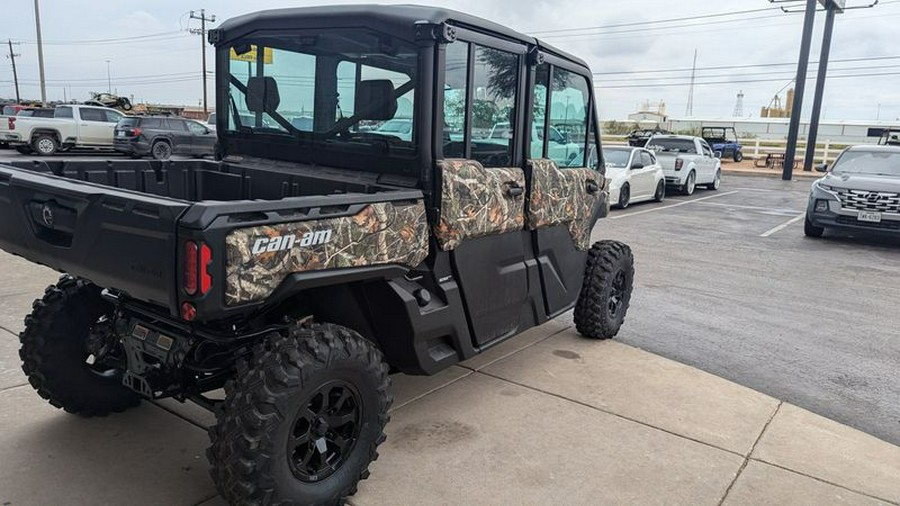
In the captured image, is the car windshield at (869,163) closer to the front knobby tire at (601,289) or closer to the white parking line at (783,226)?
the white parking line at (783,226)

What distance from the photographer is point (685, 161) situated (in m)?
19.1

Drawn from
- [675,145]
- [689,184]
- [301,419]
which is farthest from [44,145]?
[301,419]

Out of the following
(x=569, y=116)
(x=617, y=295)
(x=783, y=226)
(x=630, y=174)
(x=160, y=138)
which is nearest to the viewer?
(x=569, y=116)

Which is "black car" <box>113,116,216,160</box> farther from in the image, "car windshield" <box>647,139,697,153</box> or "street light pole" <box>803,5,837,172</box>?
"street light pole" <box>803,5,837,172</box>

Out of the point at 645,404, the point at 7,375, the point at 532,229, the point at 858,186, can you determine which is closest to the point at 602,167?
the point at 532,229

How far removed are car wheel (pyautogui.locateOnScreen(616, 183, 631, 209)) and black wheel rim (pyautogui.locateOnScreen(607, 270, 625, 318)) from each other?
9.63m

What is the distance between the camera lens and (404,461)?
3.48 m

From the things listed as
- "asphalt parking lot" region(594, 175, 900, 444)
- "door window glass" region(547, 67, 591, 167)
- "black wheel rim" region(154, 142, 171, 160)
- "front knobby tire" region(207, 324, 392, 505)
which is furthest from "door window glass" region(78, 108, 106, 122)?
"front knobby tire" region(207, 324, 392, 505)

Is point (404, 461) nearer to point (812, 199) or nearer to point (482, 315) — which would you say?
point (482, 315)

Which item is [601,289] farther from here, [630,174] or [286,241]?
[630,174]

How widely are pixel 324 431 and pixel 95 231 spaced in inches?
49.0

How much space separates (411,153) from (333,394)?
129 cm

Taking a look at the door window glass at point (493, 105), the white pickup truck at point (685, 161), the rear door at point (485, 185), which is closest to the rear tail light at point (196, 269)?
the rear door at point (485, 185)

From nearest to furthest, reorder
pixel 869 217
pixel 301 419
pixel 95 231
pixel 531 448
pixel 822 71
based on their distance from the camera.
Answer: pixel 95 231, pixel 301 419, pixel 531 448, pixel 869 217, pixel 822 71
